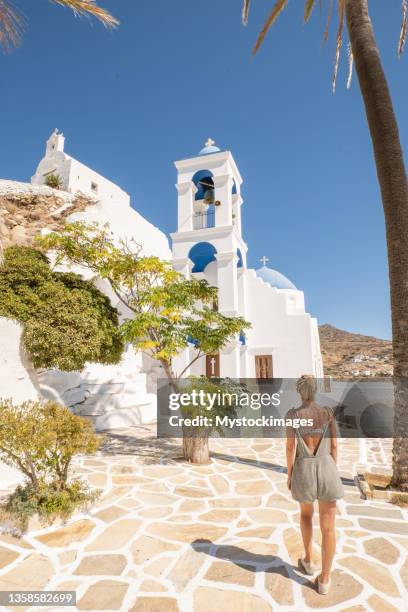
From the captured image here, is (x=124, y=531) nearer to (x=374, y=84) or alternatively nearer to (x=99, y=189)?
(x=374, y=84)

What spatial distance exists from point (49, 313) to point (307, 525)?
5.46m

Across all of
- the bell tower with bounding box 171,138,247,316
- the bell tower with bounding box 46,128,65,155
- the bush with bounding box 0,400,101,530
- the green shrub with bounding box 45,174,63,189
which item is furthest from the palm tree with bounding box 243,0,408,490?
the bell tower with bounding box 46,128,65,155

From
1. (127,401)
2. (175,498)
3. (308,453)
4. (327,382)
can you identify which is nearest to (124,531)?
(175,498)

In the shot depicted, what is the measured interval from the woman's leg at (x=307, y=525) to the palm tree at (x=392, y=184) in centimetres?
306

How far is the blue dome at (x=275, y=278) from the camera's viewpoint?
23.2 metres

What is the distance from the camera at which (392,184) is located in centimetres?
600

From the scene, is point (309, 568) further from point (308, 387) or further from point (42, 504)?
point (42, 504)

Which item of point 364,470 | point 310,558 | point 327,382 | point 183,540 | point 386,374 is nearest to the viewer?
point 310,558

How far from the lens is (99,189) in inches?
1271

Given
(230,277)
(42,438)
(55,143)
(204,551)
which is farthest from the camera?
(55,143)

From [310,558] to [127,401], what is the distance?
36.7 feet

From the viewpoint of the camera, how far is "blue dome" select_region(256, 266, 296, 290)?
2319 cm

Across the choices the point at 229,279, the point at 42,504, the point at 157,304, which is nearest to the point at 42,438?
the point at 42,504

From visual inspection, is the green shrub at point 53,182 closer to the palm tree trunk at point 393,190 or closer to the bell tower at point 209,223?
the bell tower at point 209,223
